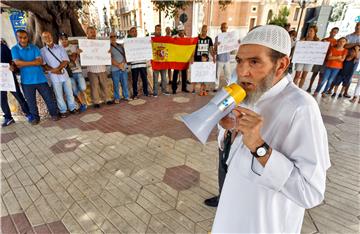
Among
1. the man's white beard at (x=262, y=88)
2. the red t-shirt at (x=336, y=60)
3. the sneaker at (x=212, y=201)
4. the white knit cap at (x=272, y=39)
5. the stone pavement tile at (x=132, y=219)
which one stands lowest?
the stone pavement tile at (x=132, y=219)

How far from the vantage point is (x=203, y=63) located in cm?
648

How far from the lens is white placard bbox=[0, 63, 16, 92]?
449 cm

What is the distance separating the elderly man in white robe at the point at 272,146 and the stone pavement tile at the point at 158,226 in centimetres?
118

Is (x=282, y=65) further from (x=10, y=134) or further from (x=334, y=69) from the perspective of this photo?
(x=334, y=69)

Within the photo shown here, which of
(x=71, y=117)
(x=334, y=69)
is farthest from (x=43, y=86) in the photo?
(x=334, y=69)

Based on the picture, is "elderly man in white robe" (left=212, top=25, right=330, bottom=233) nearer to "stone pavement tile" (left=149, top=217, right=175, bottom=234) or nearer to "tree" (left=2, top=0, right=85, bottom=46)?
"stone pavement tile" (left=149, top=217, right=175, bottom=234)

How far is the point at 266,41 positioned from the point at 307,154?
628mm

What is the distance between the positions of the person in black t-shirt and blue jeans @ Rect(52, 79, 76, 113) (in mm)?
3915

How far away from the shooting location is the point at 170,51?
6652 millimetres

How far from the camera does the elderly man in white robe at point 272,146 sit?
0.98 m

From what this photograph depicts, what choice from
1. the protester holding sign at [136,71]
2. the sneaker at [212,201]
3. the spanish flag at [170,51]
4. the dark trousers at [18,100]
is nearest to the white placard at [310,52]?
the spanish flag at [170,51]

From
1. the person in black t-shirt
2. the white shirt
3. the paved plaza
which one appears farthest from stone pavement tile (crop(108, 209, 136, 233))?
the person in black t-shirt

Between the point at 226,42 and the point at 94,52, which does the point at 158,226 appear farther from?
the point at 226,42

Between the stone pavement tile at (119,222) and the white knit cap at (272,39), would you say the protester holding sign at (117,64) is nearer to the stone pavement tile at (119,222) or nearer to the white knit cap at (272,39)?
the stone pavement tile at (119,222)
